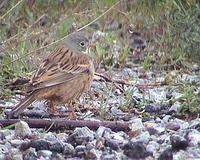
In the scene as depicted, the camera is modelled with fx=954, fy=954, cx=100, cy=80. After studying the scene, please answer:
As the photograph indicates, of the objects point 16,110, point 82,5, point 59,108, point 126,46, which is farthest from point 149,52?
point 16,110

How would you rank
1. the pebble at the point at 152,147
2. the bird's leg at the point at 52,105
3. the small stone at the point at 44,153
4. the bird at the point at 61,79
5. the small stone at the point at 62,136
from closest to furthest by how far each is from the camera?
the small stone at the point at 44,153 → the pebble at the point at 152,147 → the small stone at the point at 62,136 → the bird at the point at 61,79 → the bird's leg at the point at 52,105

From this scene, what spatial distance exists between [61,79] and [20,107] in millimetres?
753

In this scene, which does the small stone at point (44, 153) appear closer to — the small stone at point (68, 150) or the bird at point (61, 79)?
the small stone at point (68, 150)

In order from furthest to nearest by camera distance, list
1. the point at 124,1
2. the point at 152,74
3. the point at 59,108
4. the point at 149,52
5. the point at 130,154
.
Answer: the point at 124,1 < the point at 149,52 < the point at 152,74 < the point at 59,108 < the point at 130,154

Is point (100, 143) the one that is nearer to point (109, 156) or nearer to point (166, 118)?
point (109, 156)

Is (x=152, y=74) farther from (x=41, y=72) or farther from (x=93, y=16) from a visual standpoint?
(x=41, y=72)

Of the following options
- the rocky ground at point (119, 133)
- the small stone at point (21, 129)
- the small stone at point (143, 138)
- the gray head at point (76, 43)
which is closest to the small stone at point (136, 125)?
the rocky ground at point (119, 133)

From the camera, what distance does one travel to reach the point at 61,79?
8883 mm

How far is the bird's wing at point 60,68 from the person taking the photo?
8.69 meters

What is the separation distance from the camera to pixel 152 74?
11055 millimetres

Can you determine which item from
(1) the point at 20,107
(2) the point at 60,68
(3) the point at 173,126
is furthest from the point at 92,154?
(2) the point at 60,68

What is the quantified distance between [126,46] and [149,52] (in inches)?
16.5

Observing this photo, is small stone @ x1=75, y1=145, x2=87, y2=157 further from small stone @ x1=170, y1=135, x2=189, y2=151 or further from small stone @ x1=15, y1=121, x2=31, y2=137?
small stone @ x1=170, y1=135, x2=189, y2=151

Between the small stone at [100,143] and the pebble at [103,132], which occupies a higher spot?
the pebble at [103,132]
